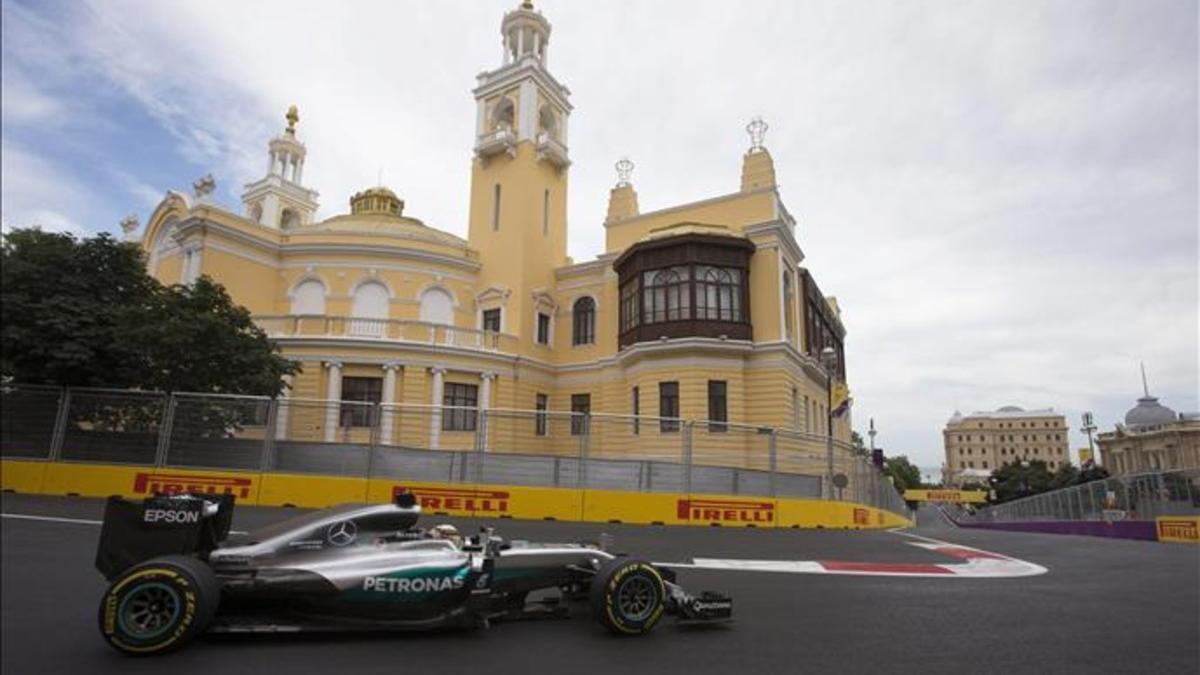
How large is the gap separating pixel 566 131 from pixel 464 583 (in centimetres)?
3833

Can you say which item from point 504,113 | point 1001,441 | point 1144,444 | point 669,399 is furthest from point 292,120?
point 1001,441

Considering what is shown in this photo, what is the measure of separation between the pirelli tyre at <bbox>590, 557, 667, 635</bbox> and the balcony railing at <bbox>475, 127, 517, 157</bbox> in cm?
3431

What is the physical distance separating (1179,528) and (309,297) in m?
36.4

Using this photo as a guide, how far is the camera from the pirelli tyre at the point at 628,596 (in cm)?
598

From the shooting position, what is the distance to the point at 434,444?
15578mm

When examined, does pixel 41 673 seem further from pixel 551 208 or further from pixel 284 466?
pixel 551 208

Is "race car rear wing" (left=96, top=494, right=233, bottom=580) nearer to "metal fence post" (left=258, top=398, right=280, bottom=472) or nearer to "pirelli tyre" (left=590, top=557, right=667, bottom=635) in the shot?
"pirelli tyre" (left=590, top=557, right=667, bottom=635)

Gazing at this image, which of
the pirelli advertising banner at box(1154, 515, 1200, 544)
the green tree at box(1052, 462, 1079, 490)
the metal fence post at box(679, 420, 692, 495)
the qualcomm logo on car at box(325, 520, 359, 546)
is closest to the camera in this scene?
the qualcomm logo on car at box(325, 520, 359, 546)

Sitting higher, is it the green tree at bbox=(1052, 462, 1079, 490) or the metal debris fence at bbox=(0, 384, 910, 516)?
the green tree at bbox=(1052, 462, 1079, 490)

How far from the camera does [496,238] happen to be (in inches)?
1479

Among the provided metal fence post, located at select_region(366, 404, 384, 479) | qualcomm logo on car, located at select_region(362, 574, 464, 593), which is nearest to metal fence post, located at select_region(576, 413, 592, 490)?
metal fence post, located at select_region(366, 404, 384, 479)

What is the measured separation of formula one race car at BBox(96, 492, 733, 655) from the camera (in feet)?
16.2

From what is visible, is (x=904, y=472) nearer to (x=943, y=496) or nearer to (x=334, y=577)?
(x=943, y=496)

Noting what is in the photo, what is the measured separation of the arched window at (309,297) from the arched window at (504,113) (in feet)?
44.3
